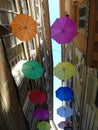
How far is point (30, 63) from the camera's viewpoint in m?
9.27

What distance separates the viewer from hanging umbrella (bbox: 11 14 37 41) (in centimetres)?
757

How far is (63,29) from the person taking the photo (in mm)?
8211

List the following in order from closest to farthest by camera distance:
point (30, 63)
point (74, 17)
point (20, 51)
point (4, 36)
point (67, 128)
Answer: point (4, 36) < point (30, 63) < point (20, 51) < point (74, 17) < point (67, 128)

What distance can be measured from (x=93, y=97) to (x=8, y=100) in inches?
153

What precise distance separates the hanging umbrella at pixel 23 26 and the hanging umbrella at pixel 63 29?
0.89 meters

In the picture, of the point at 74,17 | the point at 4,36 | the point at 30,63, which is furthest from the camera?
the point at 74,17

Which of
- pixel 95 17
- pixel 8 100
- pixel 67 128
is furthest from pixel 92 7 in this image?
pixel 67 128

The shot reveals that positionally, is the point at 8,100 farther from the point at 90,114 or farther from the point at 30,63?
the point at 90,114

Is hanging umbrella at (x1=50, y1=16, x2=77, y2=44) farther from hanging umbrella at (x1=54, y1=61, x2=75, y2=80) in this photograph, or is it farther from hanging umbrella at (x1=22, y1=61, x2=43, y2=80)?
hanging umbrella at (x1=22, y1=61, x2=43, y2=80)

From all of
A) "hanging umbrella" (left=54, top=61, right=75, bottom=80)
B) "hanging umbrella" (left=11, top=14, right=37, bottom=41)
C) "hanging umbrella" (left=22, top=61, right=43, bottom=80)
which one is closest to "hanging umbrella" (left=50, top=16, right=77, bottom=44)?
"hanging umbrella" (left=11, top=14, right=37, bottom=41)

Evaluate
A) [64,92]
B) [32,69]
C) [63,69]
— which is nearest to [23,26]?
[32,69]

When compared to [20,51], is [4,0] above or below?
above

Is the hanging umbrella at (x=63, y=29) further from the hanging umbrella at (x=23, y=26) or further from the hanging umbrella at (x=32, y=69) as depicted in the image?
the hanging umbrella at (x=32, y=69)

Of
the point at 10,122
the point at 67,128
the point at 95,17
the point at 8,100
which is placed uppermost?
the point at 95,17
